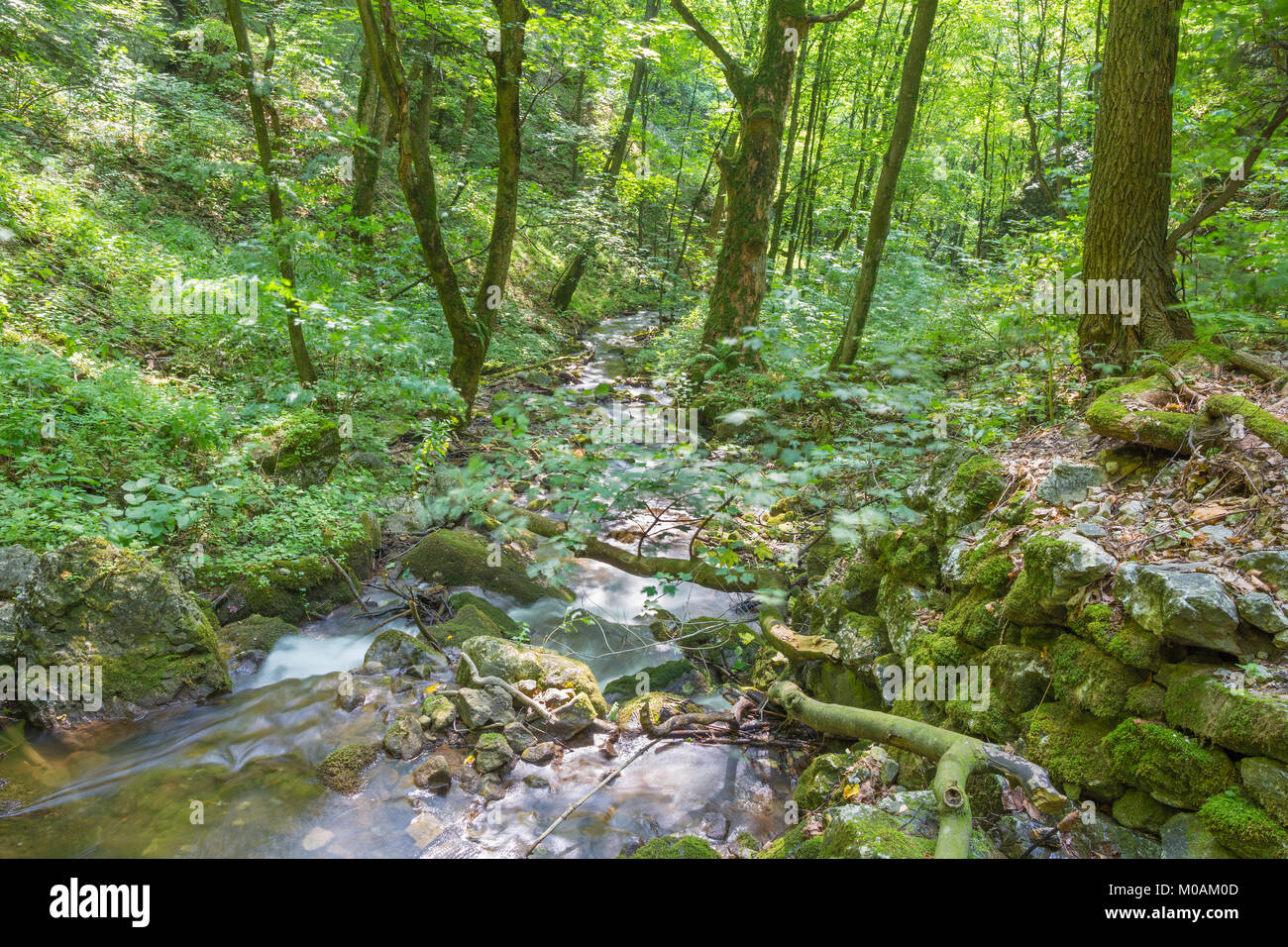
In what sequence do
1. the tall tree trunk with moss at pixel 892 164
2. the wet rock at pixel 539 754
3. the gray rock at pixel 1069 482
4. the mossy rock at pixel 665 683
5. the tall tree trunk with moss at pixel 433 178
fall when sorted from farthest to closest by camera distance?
1. the tall tree trunk with moss at pixel 433 178
2. the tall tree trunk with moss at pixel 892 164
3. the mossy rock at pixel 665 683
4. the wet rock at pixel 539 754
5. the gray rock at pixel 1069 482

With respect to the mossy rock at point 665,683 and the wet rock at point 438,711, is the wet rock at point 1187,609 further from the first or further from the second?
the wet rock at point 438,711

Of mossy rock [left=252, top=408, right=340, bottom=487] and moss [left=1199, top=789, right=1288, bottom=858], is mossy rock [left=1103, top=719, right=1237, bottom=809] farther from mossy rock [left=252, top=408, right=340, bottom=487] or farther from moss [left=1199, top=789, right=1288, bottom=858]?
mossy rock [left=252, top=408, right=340, bottom=487]

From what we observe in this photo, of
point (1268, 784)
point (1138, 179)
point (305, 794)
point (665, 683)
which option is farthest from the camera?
point (665, 683)

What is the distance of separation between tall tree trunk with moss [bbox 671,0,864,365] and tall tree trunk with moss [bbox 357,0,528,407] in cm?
290

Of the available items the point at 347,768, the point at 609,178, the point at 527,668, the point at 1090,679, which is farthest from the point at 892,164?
the point at 609,178

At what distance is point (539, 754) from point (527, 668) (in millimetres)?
820

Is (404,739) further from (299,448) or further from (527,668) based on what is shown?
(299,448)

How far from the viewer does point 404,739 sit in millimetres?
4645

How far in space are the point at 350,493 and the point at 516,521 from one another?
7.58 ft

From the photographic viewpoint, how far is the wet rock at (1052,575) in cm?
297

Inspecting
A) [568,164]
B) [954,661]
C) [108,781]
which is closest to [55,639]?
[108,781]

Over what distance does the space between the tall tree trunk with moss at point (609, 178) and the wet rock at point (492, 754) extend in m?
13.8

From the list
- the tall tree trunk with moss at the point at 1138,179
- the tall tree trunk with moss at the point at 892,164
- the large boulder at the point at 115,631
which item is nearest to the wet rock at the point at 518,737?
the large boulder at the point at 115,631

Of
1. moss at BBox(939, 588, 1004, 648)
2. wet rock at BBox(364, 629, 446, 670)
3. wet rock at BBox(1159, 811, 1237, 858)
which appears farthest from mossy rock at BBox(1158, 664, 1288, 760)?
wet rock at BBox(364, 629, 446, 670)
